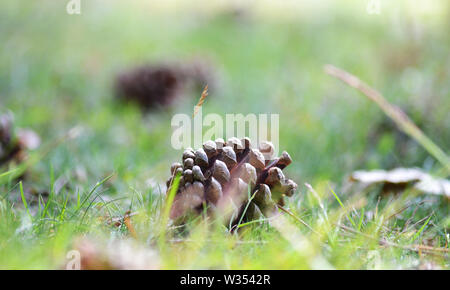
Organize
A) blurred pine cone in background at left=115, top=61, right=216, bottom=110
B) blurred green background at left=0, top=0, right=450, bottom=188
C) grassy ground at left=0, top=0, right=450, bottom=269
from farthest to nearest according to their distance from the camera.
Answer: blurred pine cone in background at left=115, top=61, right=216, bottom=110 < blurred green background at left=0, top=0, right=450, bottom=188 < grassy ground at left=0, top=0, right=450, bottom=269

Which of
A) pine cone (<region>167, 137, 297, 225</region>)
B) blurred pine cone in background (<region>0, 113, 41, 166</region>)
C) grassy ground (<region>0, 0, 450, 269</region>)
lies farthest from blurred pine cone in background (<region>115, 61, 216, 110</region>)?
pine cone (<region>167, 137, 297, 225</region>)

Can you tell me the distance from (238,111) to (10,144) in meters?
1.15

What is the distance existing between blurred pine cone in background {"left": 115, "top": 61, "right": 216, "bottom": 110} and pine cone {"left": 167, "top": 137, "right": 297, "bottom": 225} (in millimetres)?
1623

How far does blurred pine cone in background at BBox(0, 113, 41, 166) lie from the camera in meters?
1.51

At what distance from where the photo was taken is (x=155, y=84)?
8.36 ft

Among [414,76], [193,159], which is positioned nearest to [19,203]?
[193,159]

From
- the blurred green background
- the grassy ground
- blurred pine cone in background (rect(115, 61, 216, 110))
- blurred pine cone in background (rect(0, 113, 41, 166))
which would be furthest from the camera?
blurred pine cone in background (rect(115, 61, 216, 110))

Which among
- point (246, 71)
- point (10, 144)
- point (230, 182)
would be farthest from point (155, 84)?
point (230, 182)

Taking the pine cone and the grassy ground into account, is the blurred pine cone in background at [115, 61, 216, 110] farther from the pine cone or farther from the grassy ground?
the pine cone

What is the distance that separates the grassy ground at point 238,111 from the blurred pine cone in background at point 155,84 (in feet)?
0.30

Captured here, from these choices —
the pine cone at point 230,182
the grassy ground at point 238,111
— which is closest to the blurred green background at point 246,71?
the grassy ground at point 238,111

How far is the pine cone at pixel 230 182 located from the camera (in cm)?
85

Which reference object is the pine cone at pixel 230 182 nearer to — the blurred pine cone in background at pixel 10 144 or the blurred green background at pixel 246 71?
the blurred green background at pixel 246 71
